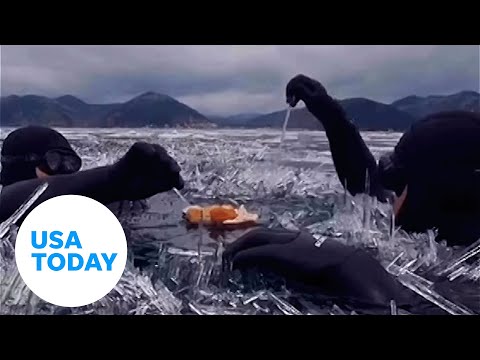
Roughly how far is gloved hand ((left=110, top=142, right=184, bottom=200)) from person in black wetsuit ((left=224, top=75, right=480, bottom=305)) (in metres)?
0.34

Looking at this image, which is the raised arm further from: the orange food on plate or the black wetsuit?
the black wetsuit

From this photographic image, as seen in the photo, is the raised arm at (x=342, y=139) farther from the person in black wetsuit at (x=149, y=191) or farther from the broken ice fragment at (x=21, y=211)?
the broken ice fragment at (x=21, y=211)

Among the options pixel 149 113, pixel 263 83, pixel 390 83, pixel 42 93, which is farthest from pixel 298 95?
pixel 42 93

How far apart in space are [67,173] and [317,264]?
38.9 inches

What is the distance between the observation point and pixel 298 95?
10.3 ft

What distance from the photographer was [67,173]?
319 centimetres

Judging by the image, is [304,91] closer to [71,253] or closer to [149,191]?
[149,191]

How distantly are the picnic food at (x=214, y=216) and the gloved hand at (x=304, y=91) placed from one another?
0.45 m

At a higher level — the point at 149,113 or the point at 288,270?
the point at 149,113

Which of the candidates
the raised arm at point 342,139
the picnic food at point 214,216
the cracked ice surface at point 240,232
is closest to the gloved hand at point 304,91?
the raised arm at point 342,139
